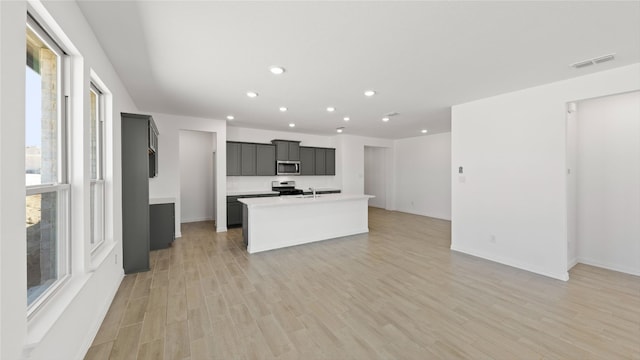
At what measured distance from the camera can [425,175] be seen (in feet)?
26.1

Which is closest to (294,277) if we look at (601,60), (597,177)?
(601,60)

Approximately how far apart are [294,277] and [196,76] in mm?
2877

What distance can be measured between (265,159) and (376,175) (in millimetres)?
4827

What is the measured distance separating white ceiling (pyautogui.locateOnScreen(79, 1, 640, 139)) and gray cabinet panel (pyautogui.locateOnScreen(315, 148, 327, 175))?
3.68m

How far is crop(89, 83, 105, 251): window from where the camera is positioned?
2500 mm

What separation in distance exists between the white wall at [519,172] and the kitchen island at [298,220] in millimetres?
2018

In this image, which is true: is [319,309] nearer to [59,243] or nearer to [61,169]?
[59,243]

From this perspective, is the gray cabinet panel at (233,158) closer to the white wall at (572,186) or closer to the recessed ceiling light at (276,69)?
the recessed ceiling light at (276,69)

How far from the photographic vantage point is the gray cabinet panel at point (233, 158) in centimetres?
628

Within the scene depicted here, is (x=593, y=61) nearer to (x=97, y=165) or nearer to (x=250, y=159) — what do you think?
(x=97, y=165)

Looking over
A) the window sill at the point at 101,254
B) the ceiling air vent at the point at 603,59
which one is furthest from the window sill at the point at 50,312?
the ceiling air vent at the point at 603,59

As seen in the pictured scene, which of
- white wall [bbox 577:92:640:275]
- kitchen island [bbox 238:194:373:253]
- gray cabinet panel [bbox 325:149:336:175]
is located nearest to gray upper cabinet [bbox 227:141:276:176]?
gray cabinet panel [bbox 325:149:336:175]

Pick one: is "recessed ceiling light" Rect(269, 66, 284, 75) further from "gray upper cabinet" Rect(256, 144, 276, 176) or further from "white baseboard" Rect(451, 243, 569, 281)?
"white baseboard" Rect(451, 243, 569, 281)

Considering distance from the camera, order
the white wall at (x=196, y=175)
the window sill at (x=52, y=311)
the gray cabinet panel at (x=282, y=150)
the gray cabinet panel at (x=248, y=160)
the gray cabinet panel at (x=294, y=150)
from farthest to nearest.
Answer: the gray cabinet panel at (x=294, y=150), the gray cabinet panel at (x=282, y=150), the white wall at (x=196, y=175), the gray cabinet panel at (x=248, y=160), the window sill at (x=52, y=311)
